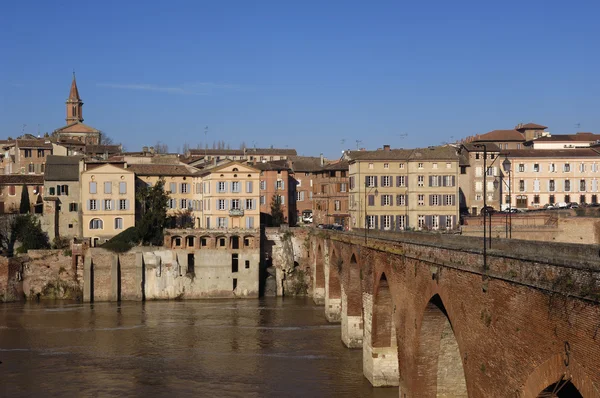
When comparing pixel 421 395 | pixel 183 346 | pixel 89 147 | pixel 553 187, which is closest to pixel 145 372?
pixel 183 346

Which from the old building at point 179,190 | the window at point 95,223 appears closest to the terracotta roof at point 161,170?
the old building at point 179,190

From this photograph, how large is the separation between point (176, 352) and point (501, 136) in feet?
230

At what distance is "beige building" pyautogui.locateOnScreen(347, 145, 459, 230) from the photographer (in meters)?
72.3

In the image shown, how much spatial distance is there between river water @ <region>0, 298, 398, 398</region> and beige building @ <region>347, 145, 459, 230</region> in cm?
1369

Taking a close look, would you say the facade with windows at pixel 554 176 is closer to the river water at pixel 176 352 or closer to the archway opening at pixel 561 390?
the river water at pixel 176 352

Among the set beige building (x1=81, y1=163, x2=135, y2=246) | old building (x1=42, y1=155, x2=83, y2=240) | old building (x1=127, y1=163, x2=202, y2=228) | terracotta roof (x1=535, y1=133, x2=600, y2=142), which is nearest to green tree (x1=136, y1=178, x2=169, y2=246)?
beige building (x1=81, y1=163, x2=135, y2=246)

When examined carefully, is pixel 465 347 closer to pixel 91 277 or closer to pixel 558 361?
pixel 558 361

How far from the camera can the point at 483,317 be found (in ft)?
66.9

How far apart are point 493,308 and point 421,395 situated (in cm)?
1059

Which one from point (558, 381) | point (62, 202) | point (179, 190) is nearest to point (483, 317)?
point (558, 381)

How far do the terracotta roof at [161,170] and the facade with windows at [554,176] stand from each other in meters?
35.2

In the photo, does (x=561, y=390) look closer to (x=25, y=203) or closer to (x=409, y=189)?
(x=409, y=189)

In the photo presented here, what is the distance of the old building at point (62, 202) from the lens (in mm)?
75438

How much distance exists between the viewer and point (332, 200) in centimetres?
8669
